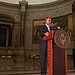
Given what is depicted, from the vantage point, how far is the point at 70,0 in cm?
1116

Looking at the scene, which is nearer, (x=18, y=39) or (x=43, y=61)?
(x=43, y=61)

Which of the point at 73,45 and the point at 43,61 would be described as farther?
the point at 73,45

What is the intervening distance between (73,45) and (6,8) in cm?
813

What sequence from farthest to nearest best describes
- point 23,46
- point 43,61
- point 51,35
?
1. point 23,46
2. point 43,61
3. point 51,35

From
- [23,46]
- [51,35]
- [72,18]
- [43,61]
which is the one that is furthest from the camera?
[23,46]

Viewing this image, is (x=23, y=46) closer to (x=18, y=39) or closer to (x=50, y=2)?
(x=18, y=39)

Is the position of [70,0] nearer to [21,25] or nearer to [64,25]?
[64,25]

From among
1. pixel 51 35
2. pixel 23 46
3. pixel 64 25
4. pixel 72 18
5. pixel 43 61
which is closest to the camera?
pixel 51 35

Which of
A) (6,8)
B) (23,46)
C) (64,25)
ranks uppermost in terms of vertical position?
(6,8)

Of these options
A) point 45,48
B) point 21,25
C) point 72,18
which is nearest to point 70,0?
point 72,18

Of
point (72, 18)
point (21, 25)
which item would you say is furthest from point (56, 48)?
point (21, 25)

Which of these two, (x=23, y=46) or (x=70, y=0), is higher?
(x=70, y=0)

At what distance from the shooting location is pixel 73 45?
34.1 feet

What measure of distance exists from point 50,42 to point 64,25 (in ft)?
29.2
